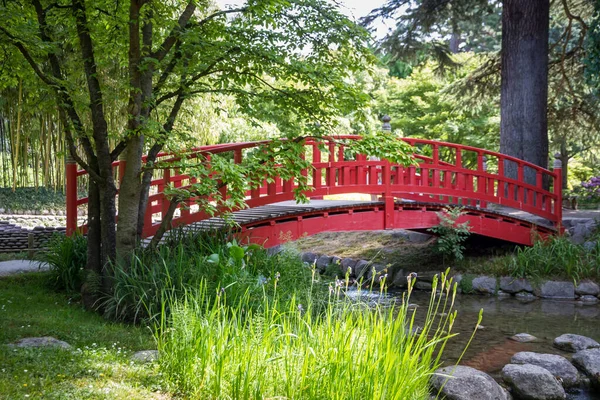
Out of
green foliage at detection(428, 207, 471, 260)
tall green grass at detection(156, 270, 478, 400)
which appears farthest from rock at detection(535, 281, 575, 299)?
tall green grass at detection(156, 270, 478, 400)

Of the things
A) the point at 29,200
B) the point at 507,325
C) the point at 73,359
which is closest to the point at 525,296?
the point at 507,325

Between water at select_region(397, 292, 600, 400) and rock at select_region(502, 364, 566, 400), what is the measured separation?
31cm

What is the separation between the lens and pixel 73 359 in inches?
165

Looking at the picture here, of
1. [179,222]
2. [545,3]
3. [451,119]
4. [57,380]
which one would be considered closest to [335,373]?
[57,380]

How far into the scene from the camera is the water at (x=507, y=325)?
22.5 feet

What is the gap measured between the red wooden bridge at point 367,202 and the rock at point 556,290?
140 centimetres

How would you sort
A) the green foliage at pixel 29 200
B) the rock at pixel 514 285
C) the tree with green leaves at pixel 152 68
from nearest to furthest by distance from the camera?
1. the tree with green leaves at pixel 152 68
2. the rock at pixel 514 285
3. the green foliage at pixel 29 200

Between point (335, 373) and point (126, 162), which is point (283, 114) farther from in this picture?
point (335, 373)

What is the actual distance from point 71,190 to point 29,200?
32.0 feet

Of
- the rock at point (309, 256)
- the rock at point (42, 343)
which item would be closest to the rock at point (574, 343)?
the rock at point (42, 343)

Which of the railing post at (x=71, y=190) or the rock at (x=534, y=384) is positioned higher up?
the railing post at (x=71, y=190)

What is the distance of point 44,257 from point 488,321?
565 cm

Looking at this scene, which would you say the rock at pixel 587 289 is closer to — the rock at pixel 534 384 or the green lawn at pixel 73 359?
the rock at pixel 534 384

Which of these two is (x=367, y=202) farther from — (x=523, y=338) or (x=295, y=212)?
(x=523, y=338)
